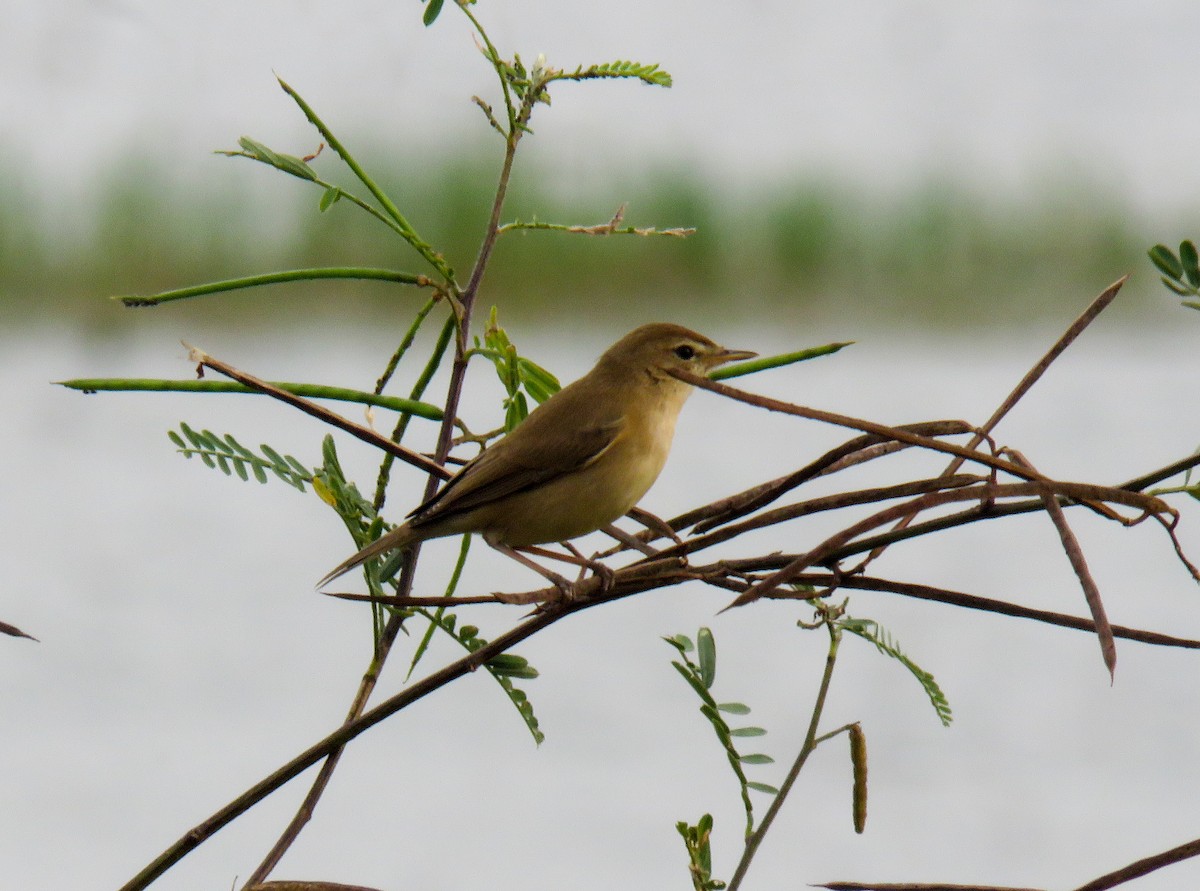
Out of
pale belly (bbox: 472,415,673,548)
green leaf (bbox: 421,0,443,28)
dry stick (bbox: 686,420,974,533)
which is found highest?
pale belly (bbox: 472,415,673,548)

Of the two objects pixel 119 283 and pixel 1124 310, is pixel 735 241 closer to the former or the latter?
pixel 1124 310

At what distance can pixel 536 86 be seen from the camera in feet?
3.01

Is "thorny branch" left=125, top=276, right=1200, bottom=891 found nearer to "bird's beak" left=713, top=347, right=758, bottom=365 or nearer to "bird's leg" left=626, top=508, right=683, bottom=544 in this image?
"bird's leg" left=626, top=508, right=683, bottom=544

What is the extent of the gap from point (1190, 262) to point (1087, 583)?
0.24m

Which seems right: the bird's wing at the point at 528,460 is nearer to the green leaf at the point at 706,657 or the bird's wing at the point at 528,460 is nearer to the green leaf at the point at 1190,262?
the green leaf at the point at 706,657

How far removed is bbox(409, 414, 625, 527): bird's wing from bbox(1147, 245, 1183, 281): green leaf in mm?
946

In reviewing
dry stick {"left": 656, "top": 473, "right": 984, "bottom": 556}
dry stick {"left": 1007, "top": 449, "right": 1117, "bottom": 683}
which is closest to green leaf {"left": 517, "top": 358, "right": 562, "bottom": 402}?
dry stick {"left": 656, "top": 473, "right": 984, "bottom": 556}

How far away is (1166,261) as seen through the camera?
0.72 m

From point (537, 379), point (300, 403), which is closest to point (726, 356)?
point (537, 379)

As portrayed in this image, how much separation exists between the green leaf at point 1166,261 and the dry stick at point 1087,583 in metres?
0.18

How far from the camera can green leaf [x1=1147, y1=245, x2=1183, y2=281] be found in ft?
2.35

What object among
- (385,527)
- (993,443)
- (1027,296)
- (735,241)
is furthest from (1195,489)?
(1027,296)

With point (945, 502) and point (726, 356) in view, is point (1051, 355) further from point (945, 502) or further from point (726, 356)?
point (726, 356)

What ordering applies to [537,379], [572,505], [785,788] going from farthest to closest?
[572,505] → [537,379] → [785,788]
